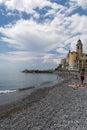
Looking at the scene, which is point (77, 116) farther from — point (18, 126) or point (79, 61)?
point (79, 61)

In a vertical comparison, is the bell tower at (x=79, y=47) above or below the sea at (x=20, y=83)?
above

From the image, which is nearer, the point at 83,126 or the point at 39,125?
the point at 83,126

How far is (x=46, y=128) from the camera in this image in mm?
9094

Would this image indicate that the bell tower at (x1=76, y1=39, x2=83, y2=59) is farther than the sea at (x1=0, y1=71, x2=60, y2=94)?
Yes

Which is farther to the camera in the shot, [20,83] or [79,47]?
[79,47]

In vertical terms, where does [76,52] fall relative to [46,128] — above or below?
above

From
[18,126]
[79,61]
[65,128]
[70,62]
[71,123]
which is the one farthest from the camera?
[70,62]

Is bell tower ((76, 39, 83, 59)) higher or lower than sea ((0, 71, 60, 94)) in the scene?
higher

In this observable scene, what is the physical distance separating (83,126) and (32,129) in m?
2.34

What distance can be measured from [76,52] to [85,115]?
12663cm

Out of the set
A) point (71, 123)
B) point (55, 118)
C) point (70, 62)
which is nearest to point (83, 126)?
point (71, 123)

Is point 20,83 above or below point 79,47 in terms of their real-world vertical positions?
below

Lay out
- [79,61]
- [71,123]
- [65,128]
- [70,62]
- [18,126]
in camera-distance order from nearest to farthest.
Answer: [65,128]
[71,123]
[18,126]
[79,61]
[70,62]

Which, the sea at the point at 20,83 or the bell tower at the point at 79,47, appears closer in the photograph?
the sea at the point at 20,83
